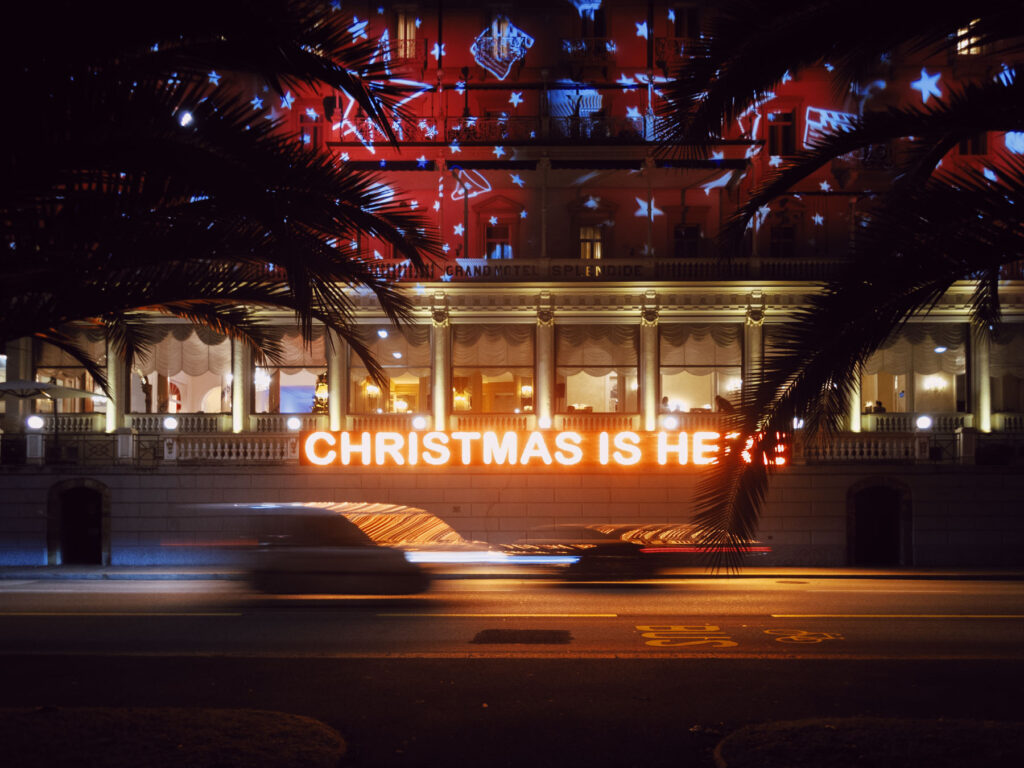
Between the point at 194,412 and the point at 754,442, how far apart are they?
25.3 meters

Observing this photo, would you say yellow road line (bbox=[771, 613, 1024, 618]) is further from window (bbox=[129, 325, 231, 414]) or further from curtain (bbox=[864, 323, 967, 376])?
window (bbox=[129, 325, 231, 414])

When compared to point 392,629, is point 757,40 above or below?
above

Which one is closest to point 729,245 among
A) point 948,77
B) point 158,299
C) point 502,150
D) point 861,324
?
point 861,324

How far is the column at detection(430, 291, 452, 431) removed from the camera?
27.3m

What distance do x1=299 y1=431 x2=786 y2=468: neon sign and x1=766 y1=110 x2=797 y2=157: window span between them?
33.9 feet

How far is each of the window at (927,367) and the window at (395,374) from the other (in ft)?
46.0

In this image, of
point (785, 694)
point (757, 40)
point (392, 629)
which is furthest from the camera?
point (392, 629)

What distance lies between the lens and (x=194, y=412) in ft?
92.4

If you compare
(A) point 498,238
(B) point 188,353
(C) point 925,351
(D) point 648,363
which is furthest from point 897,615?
(B) point 188,353

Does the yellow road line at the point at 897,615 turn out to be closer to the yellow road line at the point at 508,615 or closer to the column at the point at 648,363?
the yellow road line at the point at 508,615

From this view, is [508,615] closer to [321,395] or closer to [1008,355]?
[321,395]

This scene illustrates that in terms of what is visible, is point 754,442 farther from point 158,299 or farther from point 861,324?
point 158,299

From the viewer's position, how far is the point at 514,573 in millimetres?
21828

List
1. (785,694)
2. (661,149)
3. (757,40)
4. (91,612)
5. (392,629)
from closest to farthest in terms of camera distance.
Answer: (757,40) → (661,149) → (785,694) → (392,629) → (91,612)
